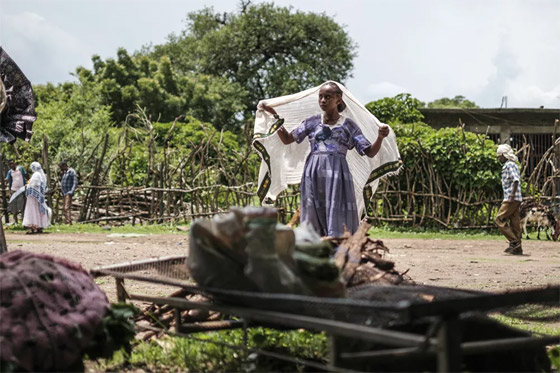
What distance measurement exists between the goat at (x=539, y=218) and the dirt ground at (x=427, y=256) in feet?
1.53

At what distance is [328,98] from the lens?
6.02m

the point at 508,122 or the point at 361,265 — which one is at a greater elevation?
the point at 508,122

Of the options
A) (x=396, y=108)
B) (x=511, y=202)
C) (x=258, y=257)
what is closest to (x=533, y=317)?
(x=258, y=257)

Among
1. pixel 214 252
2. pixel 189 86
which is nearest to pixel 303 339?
pixel 214 252

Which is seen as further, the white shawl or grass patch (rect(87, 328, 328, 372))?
the white shawl

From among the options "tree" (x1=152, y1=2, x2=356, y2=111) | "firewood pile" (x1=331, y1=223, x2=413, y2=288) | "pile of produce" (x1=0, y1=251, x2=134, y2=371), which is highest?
"tree" (x1=152, y1=2, x2=356, y2=111)

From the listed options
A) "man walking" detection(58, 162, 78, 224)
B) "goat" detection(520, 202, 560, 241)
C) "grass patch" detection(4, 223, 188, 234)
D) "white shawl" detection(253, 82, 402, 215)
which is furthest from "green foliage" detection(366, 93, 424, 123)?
"white shawl" detection(253, 82, 402, 215)

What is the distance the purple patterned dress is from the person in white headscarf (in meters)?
6.11

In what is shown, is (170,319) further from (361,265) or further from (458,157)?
(458,157)

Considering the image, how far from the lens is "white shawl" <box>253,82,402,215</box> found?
21.8 ft

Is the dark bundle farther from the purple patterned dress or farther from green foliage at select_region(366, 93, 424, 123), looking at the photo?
green foliage at select_region(366, 93, 424, 123)

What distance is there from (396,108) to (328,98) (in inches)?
577

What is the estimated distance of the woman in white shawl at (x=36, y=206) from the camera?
14.5 m

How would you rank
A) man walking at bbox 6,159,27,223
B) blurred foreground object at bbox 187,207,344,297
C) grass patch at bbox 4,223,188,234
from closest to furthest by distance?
blurred foreground object at bbox 187,207,344,297 → grass patch at bbox 4,223,188,234 → man walking at bbox 6,159,27,223
